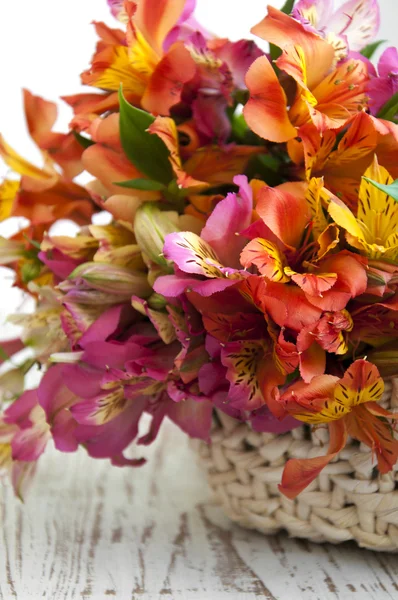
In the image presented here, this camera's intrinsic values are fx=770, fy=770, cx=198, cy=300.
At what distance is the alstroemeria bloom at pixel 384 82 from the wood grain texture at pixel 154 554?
27 cm


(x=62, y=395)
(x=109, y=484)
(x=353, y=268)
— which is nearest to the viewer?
(x=353, y=268)

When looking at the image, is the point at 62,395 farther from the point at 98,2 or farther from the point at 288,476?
the point at 98,2

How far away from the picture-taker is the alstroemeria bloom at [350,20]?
0.43m

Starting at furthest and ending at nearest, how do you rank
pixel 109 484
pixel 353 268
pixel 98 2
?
pixel 98 2 < pixel 109 484 < pixel 353 268

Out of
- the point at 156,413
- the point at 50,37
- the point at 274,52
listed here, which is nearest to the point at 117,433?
the point at 156,413

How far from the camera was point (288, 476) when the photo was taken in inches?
15.1

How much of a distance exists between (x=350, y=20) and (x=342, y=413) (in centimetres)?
22

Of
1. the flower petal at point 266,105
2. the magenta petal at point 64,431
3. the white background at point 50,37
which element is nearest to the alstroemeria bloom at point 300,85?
the flower petal at point 266,105

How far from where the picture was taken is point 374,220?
0.37 metres

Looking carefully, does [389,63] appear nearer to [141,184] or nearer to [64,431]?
[141,184]

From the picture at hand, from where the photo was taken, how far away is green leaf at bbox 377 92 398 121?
41cm

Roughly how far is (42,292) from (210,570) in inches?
7.8

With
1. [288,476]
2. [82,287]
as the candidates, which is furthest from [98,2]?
[288,476]

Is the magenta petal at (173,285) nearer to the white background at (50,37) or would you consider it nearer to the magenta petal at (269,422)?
the magenta petal at (269,422)
